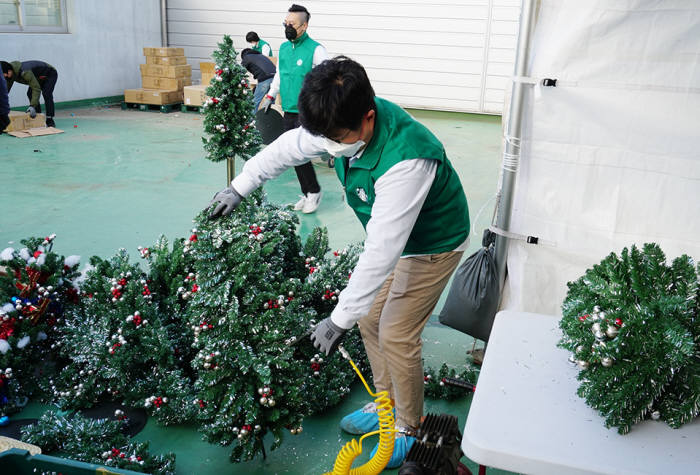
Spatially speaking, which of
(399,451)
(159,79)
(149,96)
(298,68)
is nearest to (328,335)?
(399,451)

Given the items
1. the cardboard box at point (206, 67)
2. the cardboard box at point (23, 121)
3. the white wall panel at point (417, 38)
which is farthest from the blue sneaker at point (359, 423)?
the white wall panel at point (417, 38)

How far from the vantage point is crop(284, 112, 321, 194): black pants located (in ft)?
18.0

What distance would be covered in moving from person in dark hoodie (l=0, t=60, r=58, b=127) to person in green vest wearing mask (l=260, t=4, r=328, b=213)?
182 inches

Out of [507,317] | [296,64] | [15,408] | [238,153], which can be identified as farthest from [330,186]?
[507,317]

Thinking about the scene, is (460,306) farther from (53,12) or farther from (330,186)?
(53,12)

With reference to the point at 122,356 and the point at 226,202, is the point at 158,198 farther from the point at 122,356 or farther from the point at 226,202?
the point at 226,202

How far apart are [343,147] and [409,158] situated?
0.69ft

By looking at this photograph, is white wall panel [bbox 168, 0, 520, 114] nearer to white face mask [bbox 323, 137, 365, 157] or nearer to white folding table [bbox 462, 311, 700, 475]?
white face mask [bbox 323, 137, 365, 157]

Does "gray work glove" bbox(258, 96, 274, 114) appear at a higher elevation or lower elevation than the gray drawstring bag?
higher

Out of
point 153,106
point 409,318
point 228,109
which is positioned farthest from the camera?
point 153,106

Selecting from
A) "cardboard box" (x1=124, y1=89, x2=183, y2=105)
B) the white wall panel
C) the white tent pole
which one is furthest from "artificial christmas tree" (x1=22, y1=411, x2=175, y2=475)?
the white wall panel

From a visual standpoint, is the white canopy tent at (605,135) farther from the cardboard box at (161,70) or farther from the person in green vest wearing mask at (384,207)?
the cardboard box at (161,70)

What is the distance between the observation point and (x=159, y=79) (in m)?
11.1

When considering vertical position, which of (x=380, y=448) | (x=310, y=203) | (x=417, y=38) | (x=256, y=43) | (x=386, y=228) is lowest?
(x=310, y=203)
